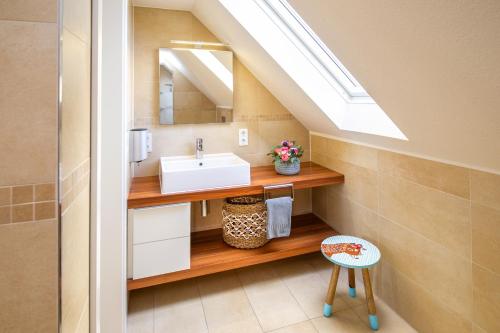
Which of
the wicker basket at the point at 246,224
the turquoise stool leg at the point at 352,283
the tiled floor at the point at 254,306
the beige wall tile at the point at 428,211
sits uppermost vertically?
the beige wall tile at the point at 428,211

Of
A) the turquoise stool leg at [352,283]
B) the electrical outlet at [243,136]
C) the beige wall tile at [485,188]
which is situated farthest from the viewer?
the electrical outlet at [243,136]

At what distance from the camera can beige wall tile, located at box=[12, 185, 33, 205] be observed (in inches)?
28.3

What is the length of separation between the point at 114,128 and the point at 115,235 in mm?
575

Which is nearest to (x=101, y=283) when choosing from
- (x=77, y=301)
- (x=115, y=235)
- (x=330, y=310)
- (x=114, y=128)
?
A: (x=115, y=235)

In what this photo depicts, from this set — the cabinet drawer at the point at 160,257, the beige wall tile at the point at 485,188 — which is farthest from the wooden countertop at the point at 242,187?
the beige wall tile at the point at 485,188

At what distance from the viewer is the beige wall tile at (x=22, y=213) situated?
2.37ft

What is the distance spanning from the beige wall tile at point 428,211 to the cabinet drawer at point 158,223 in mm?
1336

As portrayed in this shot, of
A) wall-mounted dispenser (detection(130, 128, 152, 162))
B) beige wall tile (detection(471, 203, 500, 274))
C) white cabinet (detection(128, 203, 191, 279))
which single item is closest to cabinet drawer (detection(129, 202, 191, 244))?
white cabinet (detection(128, 203, 191, 279))

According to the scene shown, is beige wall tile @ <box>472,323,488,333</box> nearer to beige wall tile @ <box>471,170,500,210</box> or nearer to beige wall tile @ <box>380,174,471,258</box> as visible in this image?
beige wall tile @ <box>380,174,471,258</box>

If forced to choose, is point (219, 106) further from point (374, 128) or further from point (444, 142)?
point (444, 142)

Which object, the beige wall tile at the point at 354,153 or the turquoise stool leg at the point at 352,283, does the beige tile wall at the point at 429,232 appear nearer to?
the beige wall tile at the point at 354,153

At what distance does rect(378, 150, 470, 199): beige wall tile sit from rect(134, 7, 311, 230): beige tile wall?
40.9 inches

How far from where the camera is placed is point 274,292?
2.11 m

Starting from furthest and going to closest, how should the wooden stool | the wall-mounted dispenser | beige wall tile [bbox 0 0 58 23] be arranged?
the wall-mounted dispenser → the wooden stool → beige wall tile [bbox 0 0 58 23]
